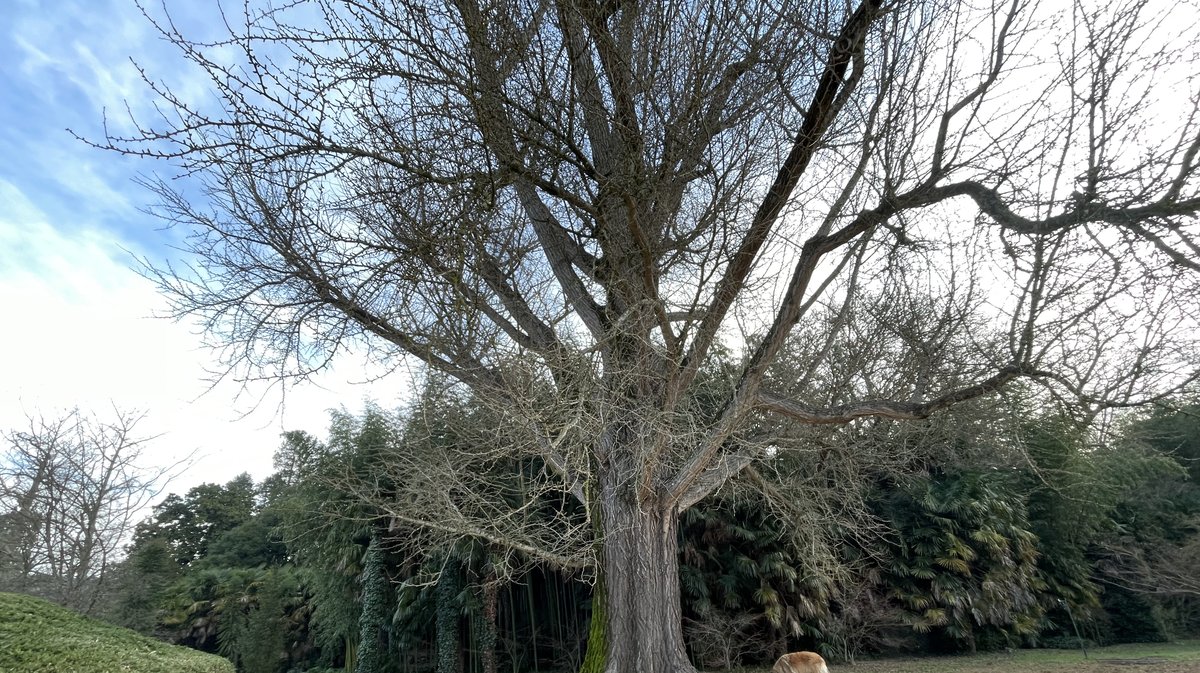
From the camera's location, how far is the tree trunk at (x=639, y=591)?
5664 mm

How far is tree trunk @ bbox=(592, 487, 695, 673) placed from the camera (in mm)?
5664

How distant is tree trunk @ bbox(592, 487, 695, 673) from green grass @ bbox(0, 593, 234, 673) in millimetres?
4045

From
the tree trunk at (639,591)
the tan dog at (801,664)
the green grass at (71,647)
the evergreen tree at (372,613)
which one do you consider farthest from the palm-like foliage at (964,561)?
the green grass at (71,647)

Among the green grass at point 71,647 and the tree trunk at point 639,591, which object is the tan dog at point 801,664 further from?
the green grass at point 71,647

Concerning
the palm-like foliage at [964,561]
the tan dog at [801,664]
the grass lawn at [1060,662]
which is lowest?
the grass lawn at [1060,662]

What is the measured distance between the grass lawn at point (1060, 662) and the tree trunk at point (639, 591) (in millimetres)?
6949

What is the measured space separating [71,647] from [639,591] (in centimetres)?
487

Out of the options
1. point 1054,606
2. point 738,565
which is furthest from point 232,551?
point 1054,606

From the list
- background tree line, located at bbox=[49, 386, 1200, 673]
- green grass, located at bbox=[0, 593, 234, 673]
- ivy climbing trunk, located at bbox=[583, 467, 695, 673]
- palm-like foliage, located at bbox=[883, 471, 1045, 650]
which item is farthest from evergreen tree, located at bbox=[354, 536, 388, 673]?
palm-like foliage, located at bbox=[883, 471, 1045, 650]

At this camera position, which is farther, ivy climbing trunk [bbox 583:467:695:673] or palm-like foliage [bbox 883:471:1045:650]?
palm-like foliage [bbox 883:471:1045:650]

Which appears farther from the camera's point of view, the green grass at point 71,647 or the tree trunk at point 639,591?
the tree trunk at point 639,591

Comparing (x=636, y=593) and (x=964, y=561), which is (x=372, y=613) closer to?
(x=636, y=593)

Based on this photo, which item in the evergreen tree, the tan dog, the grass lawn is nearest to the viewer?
the tan dog

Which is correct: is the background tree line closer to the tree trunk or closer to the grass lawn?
the grass lawn
